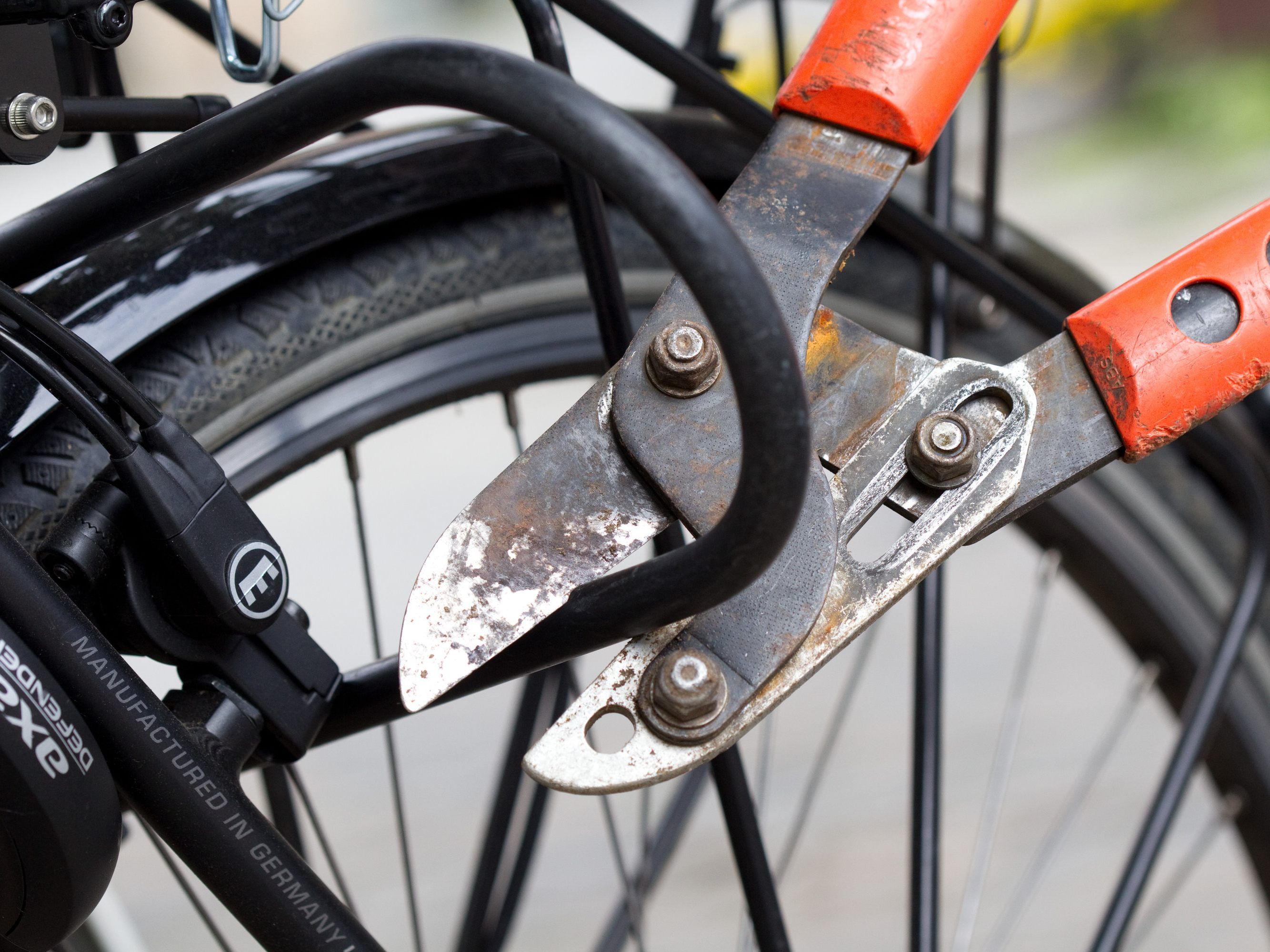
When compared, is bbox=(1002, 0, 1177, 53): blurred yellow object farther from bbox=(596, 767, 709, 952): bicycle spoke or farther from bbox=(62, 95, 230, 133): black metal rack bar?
bbox=(62, 95, 230, 133): black metal rack bar

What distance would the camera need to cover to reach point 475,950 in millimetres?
875

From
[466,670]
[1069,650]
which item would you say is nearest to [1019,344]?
[466,670]

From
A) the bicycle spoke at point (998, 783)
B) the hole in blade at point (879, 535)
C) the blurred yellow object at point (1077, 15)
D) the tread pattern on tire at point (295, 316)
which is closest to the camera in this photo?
the tread pattern on tire at point (295, 316)

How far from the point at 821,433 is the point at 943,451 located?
0.05 meters

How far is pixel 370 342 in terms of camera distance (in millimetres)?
543

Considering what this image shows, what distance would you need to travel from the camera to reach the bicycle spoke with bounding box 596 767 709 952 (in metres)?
0.89

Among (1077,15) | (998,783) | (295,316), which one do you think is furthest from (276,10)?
(1077,15)

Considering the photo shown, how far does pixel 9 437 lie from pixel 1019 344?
2.01ft

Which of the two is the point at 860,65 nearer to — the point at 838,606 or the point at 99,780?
the point at 838,606

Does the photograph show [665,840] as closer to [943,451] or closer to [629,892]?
[629,892]

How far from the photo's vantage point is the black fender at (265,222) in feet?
1.57

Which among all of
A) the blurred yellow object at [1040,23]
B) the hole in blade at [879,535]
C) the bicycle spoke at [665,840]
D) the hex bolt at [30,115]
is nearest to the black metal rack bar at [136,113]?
the hex bolt at [30,115]

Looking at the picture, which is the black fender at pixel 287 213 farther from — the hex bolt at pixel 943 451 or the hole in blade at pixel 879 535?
the hole in blade at pixel 879 535

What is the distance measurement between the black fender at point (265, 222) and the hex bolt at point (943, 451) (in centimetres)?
22
